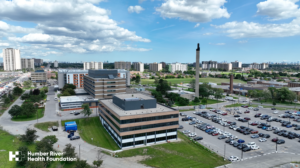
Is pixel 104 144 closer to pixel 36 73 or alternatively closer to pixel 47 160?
pixel 47 160

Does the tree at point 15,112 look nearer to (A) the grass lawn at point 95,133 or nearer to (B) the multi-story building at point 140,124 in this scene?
(A) the grass lawn at point 95,133

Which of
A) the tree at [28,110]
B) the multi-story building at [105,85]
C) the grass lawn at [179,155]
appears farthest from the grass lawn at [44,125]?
the grass lawn at [179,155]

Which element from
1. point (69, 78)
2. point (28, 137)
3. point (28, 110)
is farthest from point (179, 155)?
point (69, 78)

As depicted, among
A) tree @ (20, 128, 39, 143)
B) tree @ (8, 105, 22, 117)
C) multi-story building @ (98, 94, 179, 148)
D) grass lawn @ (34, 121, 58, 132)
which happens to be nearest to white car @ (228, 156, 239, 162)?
multi-story building @ (98, 94, 179, 148)

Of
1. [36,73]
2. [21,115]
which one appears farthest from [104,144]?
[36,73]

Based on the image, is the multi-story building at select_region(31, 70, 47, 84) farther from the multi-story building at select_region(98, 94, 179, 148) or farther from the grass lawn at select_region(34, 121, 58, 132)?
the multi-story building at select_region(98, 94, 179, 148)

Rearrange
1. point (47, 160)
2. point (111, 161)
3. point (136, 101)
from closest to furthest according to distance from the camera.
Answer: point (47, 160)
point (111, 161)
point (136, 101)
